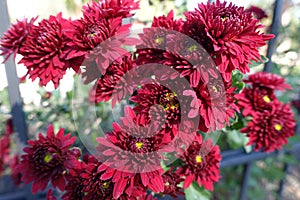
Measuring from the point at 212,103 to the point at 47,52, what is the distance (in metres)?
0.39

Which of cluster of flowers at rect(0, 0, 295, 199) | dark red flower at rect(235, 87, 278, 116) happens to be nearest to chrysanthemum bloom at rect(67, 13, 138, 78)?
cluster of flowers at rect(0, 0, 295, 199)

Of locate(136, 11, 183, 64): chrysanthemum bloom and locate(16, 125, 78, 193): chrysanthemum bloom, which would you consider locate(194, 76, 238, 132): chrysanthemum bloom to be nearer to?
locate(136, 11, 183, 64): chrysanthemum bloom

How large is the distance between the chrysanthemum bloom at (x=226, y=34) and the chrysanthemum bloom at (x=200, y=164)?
0.89ft

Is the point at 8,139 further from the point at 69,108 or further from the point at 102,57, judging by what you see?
the point at 102,57

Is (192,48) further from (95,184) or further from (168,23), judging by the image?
(95,184)

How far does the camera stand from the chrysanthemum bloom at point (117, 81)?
646 millimetres

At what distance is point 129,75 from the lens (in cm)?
66

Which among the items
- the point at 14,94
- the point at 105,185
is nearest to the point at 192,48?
the point at 105,185

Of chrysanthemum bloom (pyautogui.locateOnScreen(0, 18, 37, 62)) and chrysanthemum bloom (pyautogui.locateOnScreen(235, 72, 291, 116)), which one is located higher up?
chrysanthemum bloom (pyautogui.locateOnScreen(0, 18, 37, 62))

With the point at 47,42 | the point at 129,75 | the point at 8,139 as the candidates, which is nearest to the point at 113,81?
the point at 129,75

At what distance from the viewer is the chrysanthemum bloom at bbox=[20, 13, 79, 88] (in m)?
0.63

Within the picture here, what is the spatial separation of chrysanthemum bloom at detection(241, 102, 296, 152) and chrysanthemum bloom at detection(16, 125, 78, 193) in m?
0.56

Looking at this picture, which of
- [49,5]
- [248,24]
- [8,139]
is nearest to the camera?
[248,24]

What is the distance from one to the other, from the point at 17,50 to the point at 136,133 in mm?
349
